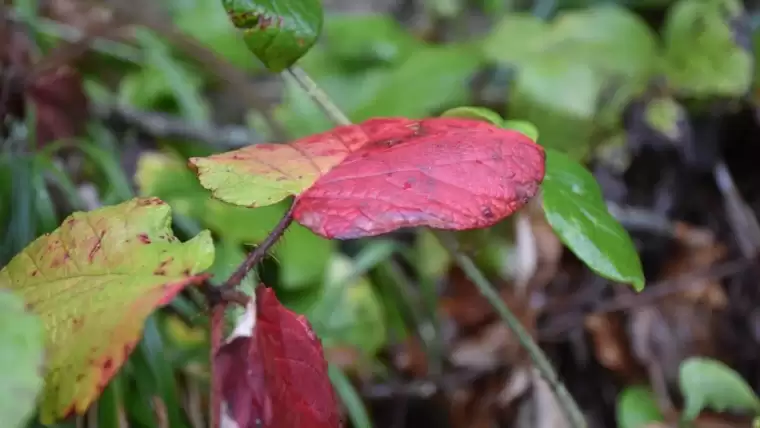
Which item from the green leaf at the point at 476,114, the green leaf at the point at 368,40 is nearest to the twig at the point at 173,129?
the green leaf at the point at 368,40

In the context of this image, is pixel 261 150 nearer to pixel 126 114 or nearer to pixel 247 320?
pixel 247 320

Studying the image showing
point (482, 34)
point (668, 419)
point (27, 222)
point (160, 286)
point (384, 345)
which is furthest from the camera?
point (482, 34)

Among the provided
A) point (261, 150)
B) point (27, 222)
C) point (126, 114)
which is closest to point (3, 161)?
point (27, 222)

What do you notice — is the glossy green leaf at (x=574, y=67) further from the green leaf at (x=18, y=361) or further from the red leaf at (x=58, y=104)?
the green leaf at (x=18, y=361)

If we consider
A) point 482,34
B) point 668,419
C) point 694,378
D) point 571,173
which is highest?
point 571,173

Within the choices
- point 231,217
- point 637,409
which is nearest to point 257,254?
point 231,217

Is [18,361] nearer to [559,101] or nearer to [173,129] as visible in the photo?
[173,129]

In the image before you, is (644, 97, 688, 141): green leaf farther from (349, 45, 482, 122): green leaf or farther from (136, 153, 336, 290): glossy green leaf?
(136, 153, 336, 290): glossy green leaf
